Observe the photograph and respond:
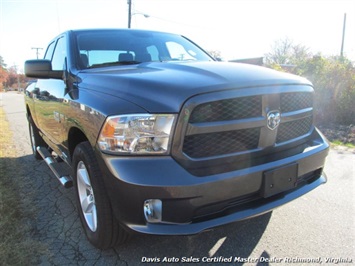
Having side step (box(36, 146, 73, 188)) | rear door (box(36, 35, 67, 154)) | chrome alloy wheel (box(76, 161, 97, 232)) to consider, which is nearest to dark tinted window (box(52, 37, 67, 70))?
rear door (box(36, 35, 67, 154))

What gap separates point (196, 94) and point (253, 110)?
0.46m

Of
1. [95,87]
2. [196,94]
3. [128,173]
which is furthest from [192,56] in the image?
[128,173]

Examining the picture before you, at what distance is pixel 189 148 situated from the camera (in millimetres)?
2010

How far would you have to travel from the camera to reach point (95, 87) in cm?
254

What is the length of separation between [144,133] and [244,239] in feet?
4.62

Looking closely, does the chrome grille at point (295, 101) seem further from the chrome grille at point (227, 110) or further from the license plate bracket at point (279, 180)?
the license plate bracket at point (279, 180)

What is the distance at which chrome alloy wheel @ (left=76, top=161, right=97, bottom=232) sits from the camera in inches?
104

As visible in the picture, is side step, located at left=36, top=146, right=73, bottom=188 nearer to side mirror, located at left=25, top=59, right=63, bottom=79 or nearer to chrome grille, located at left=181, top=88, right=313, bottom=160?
side mirror, located at left=25, top=59, right=63, bottom=79

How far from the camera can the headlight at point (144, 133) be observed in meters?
1.98

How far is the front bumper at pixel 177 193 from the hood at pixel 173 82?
39cm

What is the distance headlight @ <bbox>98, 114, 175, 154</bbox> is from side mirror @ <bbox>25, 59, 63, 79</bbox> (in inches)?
62.6

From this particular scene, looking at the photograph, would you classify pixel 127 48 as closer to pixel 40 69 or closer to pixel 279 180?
pixel 40 69

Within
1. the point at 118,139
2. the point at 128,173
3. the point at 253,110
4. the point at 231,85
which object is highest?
the point at 231,85

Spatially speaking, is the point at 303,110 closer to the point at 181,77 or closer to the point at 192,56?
the point at 181,77
